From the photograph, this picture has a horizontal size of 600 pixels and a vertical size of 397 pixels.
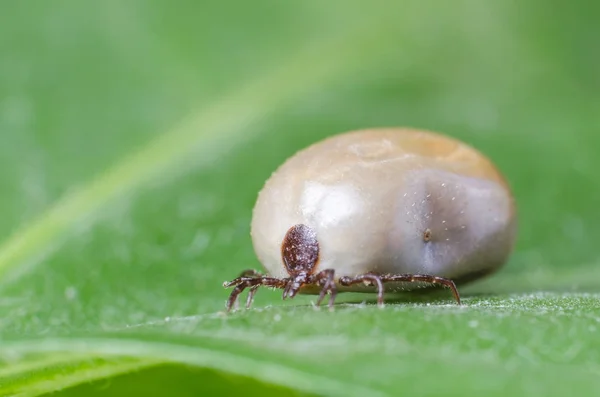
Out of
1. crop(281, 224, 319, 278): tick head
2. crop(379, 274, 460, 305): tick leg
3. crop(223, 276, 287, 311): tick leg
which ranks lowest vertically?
crop(379, 274, 460, 305): tick leg

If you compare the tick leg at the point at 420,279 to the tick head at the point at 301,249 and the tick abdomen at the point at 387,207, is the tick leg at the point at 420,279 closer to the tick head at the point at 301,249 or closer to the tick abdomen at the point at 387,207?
the tick abdomen at the point at 387,207

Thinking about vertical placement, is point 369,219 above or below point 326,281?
above

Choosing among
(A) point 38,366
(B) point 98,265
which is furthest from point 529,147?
(A) point 38,366

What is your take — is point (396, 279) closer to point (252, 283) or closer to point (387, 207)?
point (387, 207)

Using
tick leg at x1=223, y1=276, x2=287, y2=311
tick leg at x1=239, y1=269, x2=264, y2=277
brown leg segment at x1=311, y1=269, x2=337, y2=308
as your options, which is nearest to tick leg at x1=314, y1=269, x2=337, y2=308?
brown leg segment at x1=311, y1=269, x2=337, y2=308

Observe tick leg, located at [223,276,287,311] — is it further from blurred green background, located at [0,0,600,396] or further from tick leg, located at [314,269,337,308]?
blurred green background, located at [0,0,600,396]

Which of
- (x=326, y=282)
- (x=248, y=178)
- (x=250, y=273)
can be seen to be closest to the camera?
(x=326, y=282)

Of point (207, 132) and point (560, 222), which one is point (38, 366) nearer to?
point (207, 132)

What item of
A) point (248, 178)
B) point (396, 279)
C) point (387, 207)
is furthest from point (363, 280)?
point (248, 178)
